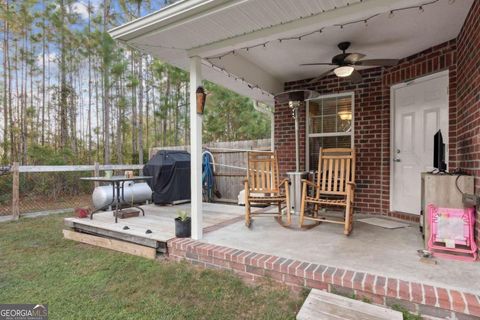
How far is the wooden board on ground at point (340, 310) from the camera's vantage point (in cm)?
171

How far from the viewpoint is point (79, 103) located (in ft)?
27.9

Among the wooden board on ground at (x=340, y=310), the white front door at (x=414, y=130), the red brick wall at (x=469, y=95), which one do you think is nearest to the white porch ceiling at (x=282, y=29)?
the red brick wall at (x=469, y=95)

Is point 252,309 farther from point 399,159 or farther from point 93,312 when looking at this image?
point 399,159

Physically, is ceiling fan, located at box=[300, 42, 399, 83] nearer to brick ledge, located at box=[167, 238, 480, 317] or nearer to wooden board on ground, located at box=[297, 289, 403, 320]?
brick ledge, located at box=[167, 238, 480, 317]

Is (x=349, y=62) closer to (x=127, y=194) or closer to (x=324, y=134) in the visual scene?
(x=324, y=134)

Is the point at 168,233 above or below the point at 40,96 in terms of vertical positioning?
below

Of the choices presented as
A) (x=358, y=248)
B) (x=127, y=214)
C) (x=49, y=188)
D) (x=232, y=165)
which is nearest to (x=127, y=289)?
(x=127, y=214)

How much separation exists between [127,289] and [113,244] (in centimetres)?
119

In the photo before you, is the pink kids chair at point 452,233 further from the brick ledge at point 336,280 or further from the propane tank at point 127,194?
the propane tank at point 127,194

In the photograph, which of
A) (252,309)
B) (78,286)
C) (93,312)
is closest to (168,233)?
(78,286)

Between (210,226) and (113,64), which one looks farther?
(113,64)

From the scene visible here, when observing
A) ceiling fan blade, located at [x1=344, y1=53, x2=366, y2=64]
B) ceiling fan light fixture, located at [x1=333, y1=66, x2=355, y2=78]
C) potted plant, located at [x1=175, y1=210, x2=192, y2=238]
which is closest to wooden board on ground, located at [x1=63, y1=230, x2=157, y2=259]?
potted plant, located at [x1=175, y1=210, x2=192, y2=238]

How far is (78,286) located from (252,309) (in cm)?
162

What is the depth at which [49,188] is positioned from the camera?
6.65 m
